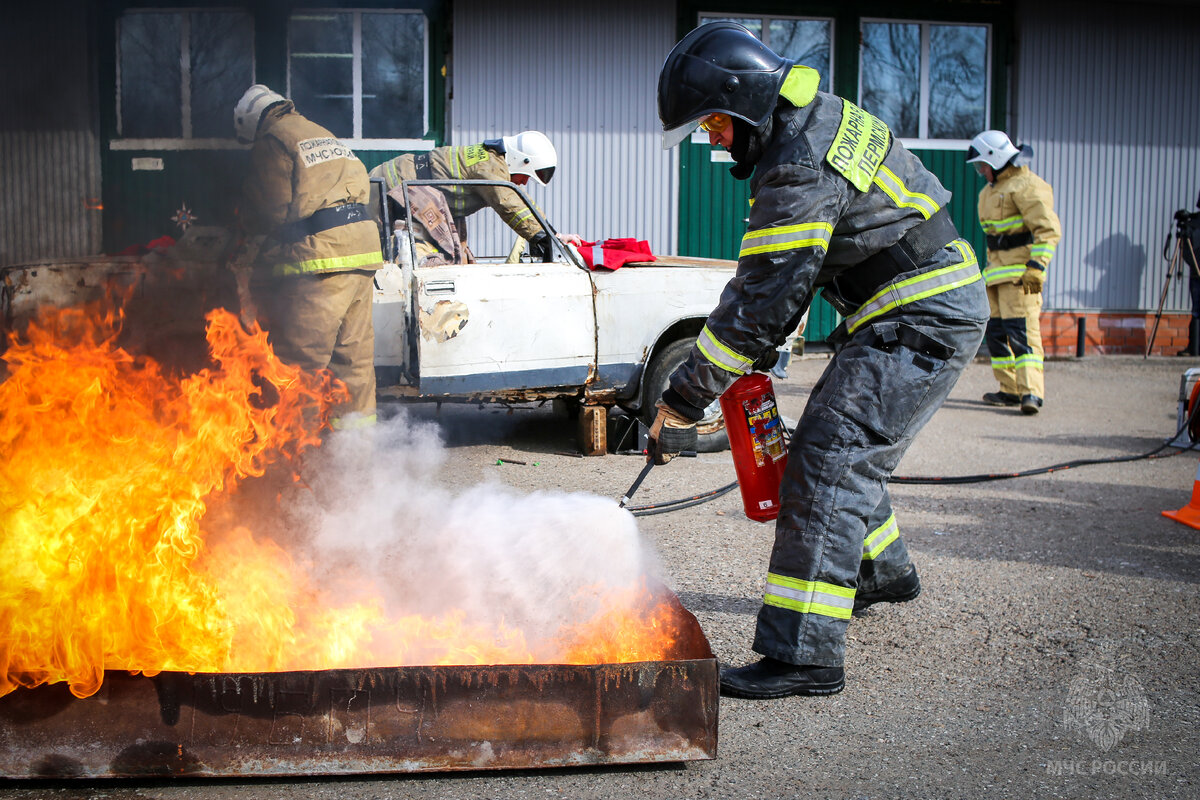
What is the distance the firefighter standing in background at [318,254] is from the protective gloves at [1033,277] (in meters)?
6.20

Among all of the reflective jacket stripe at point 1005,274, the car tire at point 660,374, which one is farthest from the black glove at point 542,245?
the reflective jacket stripe at point 1005,274

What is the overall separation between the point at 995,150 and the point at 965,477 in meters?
4.25

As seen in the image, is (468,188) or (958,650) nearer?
(958,650)

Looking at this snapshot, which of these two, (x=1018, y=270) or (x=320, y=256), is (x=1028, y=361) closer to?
(x=1018, y=270)

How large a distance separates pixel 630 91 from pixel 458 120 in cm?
209

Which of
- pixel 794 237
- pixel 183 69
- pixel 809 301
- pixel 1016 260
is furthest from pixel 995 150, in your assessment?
pixel 183 69

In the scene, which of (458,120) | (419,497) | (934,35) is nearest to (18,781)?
(419,497)

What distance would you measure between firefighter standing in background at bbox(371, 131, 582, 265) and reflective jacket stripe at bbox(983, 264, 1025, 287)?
418 cm

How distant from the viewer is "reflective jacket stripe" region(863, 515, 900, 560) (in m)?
3.62

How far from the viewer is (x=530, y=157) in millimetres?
8070

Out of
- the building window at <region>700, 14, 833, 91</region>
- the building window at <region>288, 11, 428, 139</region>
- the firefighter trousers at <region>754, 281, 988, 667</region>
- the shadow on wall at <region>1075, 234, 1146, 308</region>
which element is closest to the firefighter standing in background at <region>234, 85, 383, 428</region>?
the firefighter trousers at <region>754, 281, 988, 667</region>

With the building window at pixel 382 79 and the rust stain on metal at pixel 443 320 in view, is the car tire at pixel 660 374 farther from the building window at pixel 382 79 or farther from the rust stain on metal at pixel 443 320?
the building window at pixel 382 79

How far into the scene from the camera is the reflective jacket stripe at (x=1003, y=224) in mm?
9137

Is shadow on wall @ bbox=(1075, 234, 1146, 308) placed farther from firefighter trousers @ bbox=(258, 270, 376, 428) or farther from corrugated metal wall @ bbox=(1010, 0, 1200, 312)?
firefighter trousers @ bbox=(258, 270, 376, 428)
